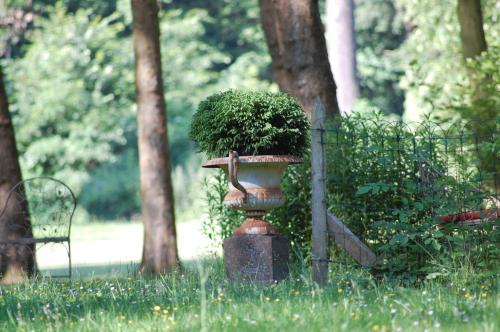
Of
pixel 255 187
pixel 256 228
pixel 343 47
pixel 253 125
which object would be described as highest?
A: pixel 343 47

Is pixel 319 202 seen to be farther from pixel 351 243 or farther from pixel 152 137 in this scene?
pixel 152 137

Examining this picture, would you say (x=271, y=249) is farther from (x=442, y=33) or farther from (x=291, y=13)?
(x=442, y=33)

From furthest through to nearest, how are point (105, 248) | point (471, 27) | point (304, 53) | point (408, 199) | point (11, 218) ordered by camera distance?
point (105, 248), point (471, 27), point (11, 218), point (304, 53), point (408, 199)

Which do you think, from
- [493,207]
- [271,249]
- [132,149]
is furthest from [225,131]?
[132,149]

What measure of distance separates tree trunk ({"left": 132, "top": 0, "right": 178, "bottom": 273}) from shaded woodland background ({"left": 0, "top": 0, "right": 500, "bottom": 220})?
531 inches

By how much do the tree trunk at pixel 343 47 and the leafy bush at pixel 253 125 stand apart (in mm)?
16813

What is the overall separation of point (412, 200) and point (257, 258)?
4.54 ft

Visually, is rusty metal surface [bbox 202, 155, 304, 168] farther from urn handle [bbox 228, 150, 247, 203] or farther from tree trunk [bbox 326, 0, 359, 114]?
tree trunk [bbox 326, 0, 359, 114]

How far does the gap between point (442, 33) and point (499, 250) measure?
53.6 feet

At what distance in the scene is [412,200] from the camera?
25.7ft

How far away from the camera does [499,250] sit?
6828 mm

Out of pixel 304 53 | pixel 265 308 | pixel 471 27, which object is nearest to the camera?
pixel 265 308

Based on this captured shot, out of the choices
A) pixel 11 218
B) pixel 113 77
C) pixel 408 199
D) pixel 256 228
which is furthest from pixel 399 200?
pixel 113 77

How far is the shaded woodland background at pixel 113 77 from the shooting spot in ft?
94.0
